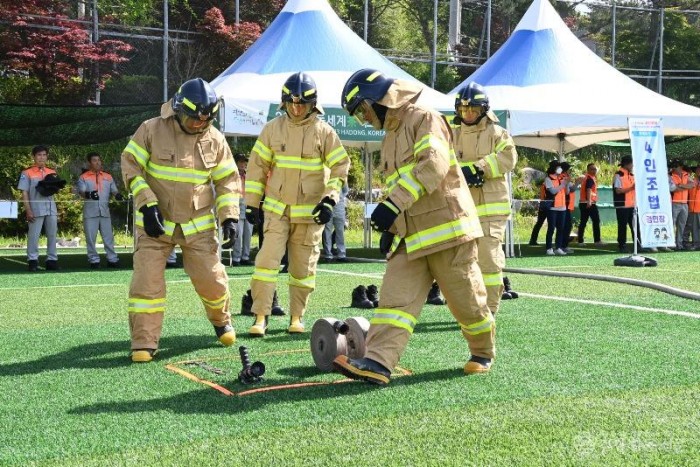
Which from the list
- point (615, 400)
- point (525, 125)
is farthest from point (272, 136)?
point (525, 125)

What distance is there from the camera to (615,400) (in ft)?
17.3

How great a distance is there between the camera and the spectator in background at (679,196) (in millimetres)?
20219

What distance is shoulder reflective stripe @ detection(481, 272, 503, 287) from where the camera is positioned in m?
8.16

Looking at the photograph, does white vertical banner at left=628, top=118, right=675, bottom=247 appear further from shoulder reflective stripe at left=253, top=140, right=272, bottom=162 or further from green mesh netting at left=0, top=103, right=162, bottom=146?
shoulder reflective stripe at left=253, top=140, right=272, bottom=162

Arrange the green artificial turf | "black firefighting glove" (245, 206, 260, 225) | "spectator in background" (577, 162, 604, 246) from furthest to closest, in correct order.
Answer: "spectator in background" (577, 162, 604, 246) < "black firefighting glove" (245, 206, 260, 225) < the green artificial turf

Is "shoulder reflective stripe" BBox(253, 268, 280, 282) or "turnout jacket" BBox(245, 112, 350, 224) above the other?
"turnout jacket" BBox(245, 112, 350, 224)

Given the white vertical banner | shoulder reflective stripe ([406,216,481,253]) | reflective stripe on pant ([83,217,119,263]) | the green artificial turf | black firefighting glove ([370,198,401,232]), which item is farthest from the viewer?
reflective stripe on pant ([83,217,119,263])

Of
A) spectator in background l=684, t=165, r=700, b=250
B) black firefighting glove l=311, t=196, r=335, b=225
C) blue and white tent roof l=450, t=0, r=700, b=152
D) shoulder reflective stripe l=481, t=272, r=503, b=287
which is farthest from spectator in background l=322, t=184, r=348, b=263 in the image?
black firefighting glove l=311, t=196, r=335, b=225

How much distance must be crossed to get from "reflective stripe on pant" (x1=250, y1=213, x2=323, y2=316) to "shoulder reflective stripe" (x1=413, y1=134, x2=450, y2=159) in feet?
8.12

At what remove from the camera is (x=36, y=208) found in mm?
15641

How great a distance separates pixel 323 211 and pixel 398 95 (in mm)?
1988

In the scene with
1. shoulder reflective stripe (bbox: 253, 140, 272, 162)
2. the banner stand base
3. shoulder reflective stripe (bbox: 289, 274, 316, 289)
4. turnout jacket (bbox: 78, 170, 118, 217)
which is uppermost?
shoulder reflective stripe (bbox: 253, 140, 272, 162)

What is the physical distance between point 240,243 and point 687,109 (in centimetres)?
889

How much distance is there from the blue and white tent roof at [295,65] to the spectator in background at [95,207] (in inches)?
100
